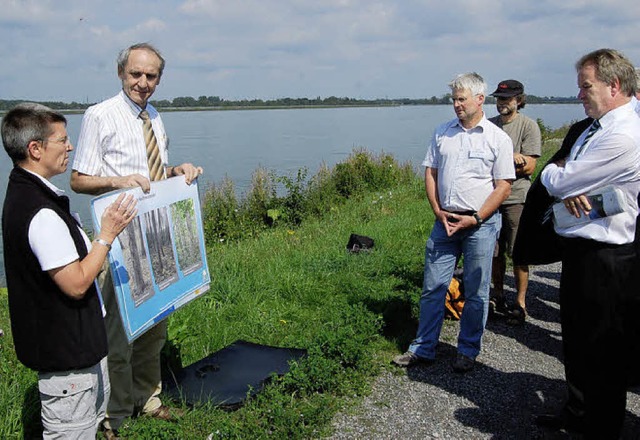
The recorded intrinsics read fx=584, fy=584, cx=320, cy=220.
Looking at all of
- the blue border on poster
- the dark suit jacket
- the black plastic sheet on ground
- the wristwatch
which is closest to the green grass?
the black plastic sheet on ground

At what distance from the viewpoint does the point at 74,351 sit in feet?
A: 8.89

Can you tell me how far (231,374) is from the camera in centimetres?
445

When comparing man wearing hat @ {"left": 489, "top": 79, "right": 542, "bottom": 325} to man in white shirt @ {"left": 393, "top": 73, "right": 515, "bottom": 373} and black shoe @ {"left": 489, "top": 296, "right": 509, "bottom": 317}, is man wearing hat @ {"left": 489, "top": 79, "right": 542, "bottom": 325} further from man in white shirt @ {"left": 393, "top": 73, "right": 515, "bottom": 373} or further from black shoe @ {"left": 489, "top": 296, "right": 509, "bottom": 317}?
man in white shirt @ {"left": 393, "top": 73, "right": 515, "bottom": 373}

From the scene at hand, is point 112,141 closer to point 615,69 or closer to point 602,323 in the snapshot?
point 615,69

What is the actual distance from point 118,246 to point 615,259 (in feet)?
8.96

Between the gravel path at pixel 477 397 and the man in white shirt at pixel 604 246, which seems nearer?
the man in white shirt at pixel 604 246

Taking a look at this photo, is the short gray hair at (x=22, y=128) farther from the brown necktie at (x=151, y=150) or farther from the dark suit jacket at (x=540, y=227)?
the dark suit jacket at (x=540, y=227)

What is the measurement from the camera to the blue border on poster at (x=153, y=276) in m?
3.11

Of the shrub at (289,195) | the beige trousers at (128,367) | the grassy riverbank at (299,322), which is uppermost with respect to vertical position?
the beige trousers at (128,367)

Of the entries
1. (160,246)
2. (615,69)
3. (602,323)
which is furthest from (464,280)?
(160,246)

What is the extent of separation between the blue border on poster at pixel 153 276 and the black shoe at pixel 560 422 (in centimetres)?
243

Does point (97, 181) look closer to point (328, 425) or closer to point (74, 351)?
point (74, 351)

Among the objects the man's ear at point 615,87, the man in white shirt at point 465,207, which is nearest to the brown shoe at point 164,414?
the man in white shirt at point 465,207

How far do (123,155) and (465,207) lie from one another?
2492 millimetres
